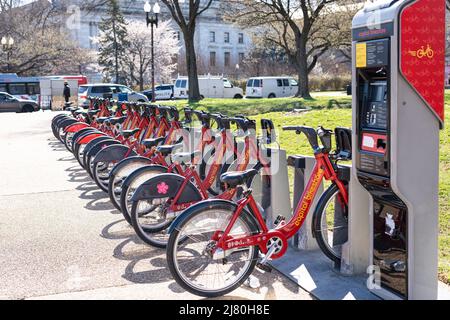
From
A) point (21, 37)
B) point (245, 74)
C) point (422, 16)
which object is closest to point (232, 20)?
point (21, 37)

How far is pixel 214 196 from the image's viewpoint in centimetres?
580

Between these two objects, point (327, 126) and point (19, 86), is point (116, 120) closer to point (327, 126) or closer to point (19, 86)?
point (327, 126)

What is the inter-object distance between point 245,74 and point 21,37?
27982mm

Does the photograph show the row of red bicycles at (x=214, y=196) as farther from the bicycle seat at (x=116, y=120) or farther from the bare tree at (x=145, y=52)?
the bare tree at (x=145, y=52)

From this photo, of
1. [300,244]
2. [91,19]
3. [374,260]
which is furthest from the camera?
[91,19]

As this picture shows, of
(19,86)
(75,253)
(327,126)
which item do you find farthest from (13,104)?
(75,253)

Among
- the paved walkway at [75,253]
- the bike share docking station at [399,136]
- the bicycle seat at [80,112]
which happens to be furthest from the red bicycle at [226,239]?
the bicycle seat at [80,112]

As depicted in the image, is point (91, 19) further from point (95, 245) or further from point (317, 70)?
point (95, 245)

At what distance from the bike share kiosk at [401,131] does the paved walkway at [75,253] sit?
754mm

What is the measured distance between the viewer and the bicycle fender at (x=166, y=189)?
195 inches

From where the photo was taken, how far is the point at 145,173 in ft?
18.2

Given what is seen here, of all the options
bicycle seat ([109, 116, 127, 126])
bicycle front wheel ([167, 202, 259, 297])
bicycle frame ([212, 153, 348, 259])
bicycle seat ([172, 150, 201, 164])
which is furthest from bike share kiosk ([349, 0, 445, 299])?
bicycle seat ([109, 116, 127, 126])

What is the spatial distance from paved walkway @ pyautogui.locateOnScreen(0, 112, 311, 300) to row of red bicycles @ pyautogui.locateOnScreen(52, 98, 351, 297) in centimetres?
22

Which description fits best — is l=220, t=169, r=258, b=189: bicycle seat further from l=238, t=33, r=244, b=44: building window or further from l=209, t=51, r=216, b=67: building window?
l=238, t=33, r=244, b=44: building window
